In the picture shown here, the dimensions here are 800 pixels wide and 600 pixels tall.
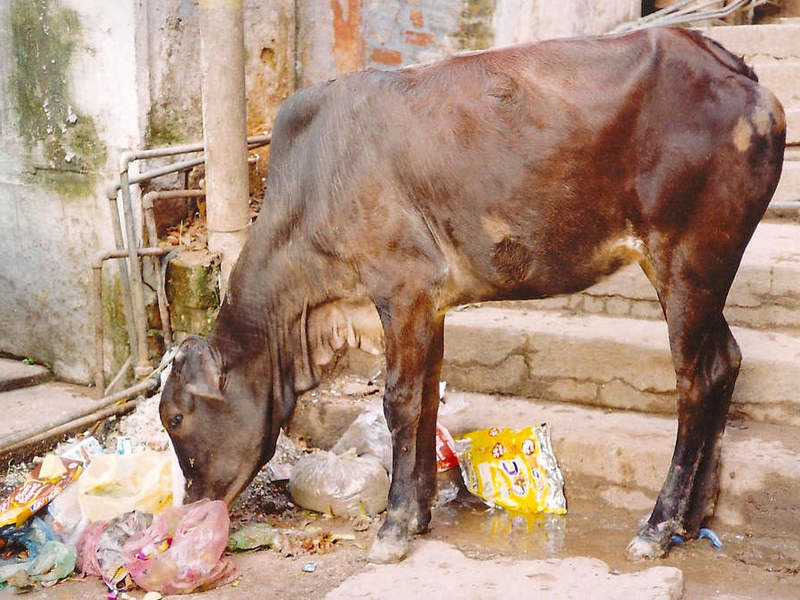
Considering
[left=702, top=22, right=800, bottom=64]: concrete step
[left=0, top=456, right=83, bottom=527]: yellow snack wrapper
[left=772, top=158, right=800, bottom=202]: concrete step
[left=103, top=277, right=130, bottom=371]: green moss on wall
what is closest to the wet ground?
[left=0, top=456, right=83, bottom=527]: yellow snack wrapper

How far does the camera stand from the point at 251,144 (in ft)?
19.4

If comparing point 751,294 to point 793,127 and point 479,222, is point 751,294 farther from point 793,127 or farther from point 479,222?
point 479,222

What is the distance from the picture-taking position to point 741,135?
3.58 metres

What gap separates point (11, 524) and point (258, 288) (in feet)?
4.49

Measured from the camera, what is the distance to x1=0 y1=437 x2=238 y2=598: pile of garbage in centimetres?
377

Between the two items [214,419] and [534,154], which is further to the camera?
[214,419]

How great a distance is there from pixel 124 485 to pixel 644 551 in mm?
2092

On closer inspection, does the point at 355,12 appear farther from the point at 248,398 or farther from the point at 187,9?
the point at 248,398

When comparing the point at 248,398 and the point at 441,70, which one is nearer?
the point at 441,70

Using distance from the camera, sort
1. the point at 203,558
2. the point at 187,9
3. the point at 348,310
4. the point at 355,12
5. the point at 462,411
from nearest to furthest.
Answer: the point at 203,558, the point at 348,310, the point at 462,411, the point at 187,9, the point at 355,12

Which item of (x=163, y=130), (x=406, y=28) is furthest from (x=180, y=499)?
(x=406, y=28)

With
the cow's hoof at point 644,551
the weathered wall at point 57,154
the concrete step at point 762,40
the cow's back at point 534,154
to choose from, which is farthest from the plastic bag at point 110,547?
the concrete step at point 762,40

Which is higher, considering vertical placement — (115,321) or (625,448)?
(115,321)

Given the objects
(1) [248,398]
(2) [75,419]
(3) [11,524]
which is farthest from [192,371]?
(2) [75,419]
